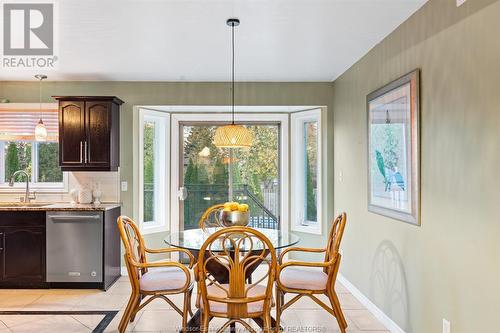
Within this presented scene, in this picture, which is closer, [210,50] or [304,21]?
[304,21]

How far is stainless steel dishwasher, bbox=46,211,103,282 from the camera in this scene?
13.7 feet

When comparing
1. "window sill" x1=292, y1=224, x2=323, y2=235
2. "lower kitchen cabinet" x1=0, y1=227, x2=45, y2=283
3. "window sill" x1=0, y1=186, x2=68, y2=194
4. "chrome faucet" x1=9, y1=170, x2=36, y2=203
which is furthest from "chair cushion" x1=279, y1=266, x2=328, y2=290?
"chrome faucet" x1=9, y1=170, x2=36, y2=203

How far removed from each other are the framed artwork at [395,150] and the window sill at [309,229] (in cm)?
147

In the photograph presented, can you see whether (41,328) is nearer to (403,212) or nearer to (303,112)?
(403,212)

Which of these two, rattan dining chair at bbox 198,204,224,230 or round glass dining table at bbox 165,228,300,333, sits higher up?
rattan dining chair at bbox 198,204,224,230

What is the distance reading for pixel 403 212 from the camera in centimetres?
290

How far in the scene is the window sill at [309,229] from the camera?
5.00m

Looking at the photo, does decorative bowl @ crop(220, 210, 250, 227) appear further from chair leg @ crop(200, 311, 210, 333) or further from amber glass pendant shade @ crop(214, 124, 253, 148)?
chair leg @ crop(200, 311, 210, 333)

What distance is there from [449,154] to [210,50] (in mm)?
2282

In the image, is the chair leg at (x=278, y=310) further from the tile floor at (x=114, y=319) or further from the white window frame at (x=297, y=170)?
the white window frame at (x=297, y=170)

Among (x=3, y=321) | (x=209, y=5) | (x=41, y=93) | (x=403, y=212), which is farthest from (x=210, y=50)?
(x=3, y=321)

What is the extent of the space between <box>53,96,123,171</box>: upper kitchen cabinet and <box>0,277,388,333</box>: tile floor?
144 centimetres

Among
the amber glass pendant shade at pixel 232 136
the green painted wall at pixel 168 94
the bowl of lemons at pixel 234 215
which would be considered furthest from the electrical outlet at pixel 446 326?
the green painted wall at pixel 168 94

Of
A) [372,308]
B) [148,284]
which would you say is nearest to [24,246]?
[148,284]
